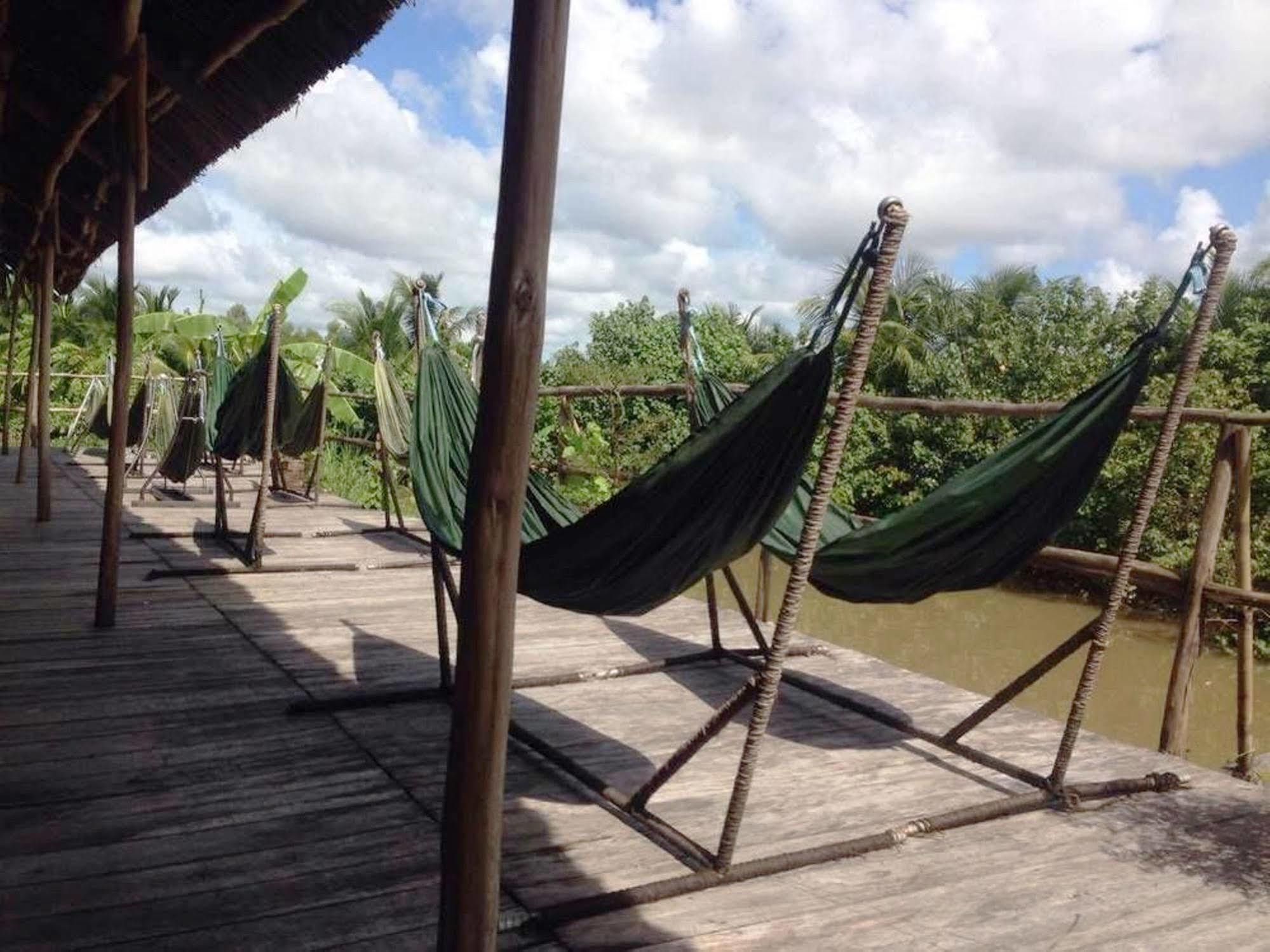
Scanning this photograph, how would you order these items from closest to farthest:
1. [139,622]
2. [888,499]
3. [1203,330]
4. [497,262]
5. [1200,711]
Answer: [497,262]
[1203,330]
[139,622]
[1200,711]
[888,499]

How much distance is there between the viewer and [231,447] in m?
5.01

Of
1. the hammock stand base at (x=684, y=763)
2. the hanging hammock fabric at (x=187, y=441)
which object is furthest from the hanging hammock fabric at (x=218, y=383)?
the hammock stand base at (x=684, y=763)

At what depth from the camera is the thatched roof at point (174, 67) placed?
107 inches

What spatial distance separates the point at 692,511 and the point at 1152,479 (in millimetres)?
886

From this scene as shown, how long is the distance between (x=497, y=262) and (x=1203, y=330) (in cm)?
137

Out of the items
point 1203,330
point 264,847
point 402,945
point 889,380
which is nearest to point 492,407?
point 402,945

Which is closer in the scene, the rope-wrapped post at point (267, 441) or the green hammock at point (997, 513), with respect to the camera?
the green hammock at point (997, 513)

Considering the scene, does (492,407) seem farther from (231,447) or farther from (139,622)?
(231,447)

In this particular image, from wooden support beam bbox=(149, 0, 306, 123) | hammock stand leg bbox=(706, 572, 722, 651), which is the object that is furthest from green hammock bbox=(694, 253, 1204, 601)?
wooden support beam bbox=(149, 0, 306, 123)

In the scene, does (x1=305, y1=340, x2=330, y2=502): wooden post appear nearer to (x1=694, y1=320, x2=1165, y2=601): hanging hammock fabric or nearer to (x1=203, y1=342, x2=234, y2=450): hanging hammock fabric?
(x1=203, y1=342, x2=234, y2=450): hanging hammock fabric

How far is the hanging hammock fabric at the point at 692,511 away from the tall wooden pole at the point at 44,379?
152 inches

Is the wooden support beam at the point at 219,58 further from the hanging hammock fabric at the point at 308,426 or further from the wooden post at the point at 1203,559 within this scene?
the wooden post at the point at 1203,559

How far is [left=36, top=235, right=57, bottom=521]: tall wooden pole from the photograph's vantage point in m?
4.81

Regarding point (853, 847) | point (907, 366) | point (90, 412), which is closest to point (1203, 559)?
point (853, 847)
